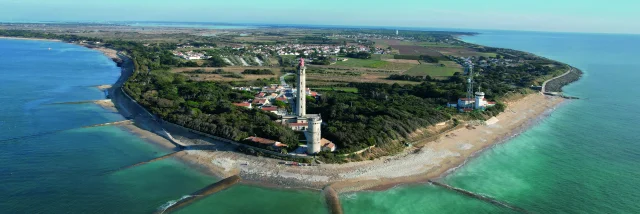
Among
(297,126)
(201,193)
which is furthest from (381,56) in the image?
(201,193)

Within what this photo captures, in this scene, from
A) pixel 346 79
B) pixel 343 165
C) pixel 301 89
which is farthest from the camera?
pixel 346 79

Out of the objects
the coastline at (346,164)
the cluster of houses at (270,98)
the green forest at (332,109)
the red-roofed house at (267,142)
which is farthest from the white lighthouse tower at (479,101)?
the red-roofed house at (267,142)

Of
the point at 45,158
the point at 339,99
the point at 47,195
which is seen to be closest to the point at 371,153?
the point at 339,99

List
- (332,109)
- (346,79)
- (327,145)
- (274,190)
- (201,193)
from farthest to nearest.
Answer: (346,79) < (332,109) < (327,145) < (274,190) < (201,193)

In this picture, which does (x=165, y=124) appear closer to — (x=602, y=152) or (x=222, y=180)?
(x=222, y=180)

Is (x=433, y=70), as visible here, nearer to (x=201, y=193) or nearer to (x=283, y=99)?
(x=283, y=99)

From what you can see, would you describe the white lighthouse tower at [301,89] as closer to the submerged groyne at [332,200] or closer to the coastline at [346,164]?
Answer: the coastline at [346,164]

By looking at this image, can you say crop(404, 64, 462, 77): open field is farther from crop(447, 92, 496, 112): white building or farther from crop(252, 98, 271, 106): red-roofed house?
crop(252, 98, 271, 106): red-roofed house
